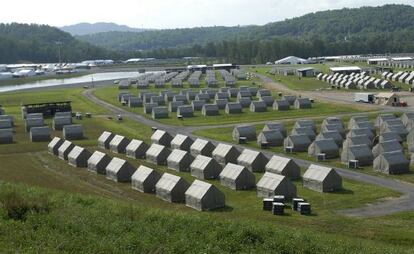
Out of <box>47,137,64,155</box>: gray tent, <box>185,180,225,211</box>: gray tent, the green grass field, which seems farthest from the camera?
<box>47,137,64,155</box>: gray tent

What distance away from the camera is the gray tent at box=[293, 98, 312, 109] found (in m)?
127

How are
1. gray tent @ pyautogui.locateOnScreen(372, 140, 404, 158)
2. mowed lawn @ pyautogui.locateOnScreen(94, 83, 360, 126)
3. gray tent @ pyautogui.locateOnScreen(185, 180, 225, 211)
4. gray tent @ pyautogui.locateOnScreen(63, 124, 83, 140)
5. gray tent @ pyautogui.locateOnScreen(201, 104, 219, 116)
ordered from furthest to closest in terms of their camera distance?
gray tent @ pyautogui.locateOnScreen(201, 104, 219, 116), mowed lawn @ pyautogui.locateOnScreen(94, 83, 360, 126), gray tent @ pyautogui.locateOnScreen(63, 124, 83, 140), gray tent @ pyautogui.locateOnScreen(372, 140, 404, 158), gray tent @ pyautogui.locateOnScreen(185, 180, 225, 211)

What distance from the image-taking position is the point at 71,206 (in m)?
42.2

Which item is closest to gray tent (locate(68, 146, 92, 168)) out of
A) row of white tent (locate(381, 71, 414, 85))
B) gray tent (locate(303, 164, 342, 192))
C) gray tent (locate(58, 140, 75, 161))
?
gray tent (locate(58, 140, 75, 161))

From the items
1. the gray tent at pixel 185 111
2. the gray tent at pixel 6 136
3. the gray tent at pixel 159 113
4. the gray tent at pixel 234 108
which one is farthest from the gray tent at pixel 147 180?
the gray tent at pixel 234 108

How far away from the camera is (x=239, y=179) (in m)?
62.5

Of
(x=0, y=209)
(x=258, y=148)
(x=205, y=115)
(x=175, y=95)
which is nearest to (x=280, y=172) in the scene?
(x=258, y=148)

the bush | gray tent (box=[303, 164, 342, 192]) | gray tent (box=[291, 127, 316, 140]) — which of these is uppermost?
the bush

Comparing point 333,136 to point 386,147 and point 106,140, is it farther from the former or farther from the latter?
point 106,140

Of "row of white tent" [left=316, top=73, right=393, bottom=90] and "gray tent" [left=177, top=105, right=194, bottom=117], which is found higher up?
"row of white tent" [left=316, top=73, right=393, bottom=90]

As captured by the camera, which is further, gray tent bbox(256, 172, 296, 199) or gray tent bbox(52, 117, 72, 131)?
gray tent bbox(52, 117, 72, 131)

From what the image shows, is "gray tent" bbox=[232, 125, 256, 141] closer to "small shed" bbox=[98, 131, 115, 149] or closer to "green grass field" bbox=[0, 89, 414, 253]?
"small shed" bbox=[98, 131, 115, 149]

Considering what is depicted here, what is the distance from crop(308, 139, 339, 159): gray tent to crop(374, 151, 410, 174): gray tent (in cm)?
936

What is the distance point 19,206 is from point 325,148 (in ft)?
161
